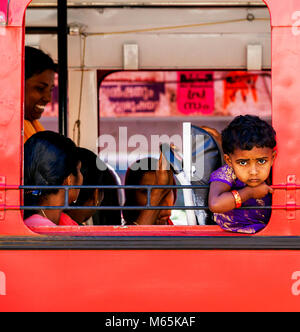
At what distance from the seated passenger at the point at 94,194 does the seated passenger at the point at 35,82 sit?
39cm

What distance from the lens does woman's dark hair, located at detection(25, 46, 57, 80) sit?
10.00 ft

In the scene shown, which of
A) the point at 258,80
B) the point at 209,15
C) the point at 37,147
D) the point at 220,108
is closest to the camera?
the point at 37,147

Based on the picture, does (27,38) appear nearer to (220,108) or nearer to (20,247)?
(220,108)

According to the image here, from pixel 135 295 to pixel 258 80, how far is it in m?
2.73

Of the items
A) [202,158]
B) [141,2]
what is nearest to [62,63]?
[141,2]

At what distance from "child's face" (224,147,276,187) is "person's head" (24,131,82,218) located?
85 cm

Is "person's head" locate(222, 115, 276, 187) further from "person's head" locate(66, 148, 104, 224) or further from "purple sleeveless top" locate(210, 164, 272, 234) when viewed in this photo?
"person's head" locate(66, 148, 104, 224)

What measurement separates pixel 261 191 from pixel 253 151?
158 mm

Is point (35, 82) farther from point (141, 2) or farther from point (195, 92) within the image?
point (195, 92)

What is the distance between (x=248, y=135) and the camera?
1897 mm

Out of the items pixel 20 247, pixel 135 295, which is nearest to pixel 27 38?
pixel 20 247

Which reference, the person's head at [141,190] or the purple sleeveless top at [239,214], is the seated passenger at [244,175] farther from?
the person's head at [141,190]

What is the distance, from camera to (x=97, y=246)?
1.93 metres

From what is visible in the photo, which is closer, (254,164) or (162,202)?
(254,164)
